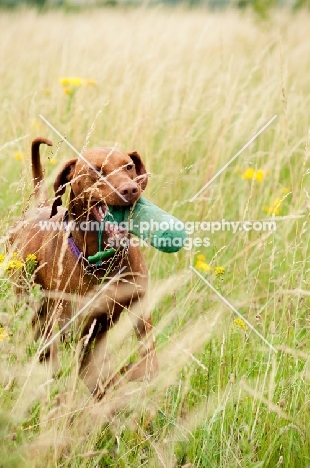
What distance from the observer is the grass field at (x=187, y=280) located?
2109 mm

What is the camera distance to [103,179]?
2.49m

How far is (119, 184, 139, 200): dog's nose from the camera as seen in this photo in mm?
2467

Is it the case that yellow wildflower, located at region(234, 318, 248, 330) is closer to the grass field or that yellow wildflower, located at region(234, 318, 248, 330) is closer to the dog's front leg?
the grass field

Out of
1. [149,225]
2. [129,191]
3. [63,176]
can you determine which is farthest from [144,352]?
[63,176]

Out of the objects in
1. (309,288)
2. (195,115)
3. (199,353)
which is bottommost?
(199,353)

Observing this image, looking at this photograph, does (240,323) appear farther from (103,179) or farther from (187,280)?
(103,179)

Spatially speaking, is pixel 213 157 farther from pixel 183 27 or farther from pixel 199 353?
pixel 183 27

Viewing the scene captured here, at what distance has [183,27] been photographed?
7172 mm

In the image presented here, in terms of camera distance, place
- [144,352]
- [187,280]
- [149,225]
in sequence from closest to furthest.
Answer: [149,225]
[144,352]
[187,280]

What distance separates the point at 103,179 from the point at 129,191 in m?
0.10

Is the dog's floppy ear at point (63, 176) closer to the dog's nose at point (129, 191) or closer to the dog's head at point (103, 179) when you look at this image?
the dog's head at point (103, 179)

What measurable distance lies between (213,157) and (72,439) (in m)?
2.35

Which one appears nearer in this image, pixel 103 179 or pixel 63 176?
pixel 103 179

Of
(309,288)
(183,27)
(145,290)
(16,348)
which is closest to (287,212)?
(309,288)
